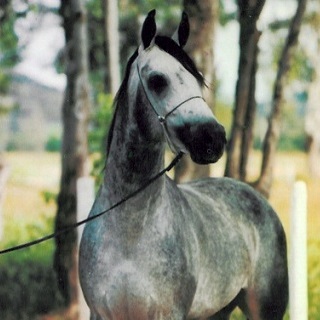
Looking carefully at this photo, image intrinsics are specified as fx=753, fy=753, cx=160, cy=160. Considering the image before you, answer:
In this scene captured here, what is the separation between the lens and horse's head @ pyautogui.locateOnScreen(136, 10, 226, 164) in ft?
10.4

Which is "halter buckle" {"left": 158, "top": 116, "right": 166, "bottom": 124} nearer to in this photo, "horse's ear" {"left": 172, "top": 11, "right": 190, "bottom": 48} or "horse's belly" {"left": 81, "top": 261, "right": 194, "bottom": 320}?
"horse's ear" {"left": 172, "top": 11, "right": 190, "bottom": 48}

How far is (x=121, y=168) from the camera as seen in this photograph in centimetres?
358

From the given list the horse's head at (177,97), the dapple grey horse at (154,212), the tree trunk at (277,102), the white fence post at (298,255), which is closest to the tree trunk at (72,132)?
the tree trunk at (277,102)

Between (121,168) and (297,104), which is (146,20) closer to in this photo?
(121,168)

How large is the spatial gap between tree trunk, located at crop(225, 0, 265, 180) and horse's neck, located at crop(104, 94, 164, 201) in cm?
382

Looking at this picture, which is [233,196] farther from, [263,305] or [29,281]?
[29,281]

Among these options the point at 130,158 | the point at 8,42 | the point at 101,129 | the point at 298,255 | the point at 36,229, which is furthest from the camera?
the point at 8,42

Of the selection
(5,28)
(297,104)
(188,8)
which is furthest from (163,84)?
(297,104)

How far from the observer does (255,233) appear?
4512mm

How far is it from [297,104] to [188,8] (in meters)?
12.7

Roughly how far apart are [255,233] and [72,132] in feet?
11.0

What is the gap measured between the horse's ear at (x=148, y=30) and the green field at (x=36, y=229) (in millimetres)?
3764

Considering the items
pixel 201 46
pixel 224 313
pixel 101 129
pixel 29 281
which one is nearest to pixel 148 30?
pixel 224 313

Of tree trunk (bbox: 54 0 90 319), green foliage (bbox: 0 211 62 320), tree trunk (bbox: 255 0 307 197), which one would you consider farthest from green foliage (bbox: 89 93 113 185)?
tree trunk (bbox: 255 0 307 197)
